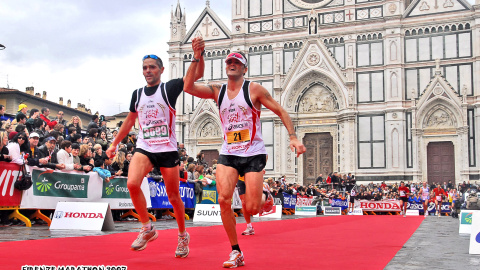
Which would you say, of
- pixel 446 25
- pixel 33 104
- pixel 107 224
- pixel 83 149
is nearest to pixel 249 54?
pixel 446 25

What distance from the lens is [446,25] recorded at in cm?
3662

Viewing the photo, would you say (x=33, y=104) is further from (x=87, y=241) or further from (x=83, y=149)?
(x=87, y=241)

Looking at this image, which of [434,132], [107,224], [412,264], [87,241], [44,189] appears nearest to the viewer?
[412,264]

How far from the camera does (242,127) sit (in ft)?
20.6

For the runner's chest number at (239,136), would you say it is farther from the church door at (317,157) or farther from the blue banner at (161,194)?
the church door at (317,157)

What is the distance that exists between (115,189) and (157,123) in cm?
822

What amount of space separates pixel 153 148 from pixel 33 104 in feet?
155

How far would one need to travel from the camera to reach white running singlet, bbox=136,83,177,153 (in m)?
6.50

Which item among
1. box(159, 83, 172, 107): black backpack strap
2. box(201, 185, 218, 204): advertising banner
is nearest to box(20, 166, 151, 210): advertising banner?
box(201, 185, 218, 204): advertising banner

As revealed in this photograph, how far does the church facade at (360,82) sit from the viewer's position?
118 feet

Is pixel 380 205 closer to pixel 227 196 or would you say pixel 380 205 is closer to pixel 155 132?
pixel 155 132

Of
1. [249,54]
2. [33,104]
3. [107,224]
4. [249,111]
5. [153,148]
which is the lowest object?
[107,224]

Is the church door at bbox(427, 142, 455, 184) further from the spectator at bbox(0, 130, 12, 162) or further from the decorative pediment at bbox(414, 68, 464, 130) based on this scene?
the spectator at bbox(0, 130, 12, 162)

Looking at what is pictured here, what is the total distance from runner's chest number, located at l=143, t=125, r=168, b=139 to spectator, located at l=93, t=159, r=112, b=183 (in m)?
7.39
